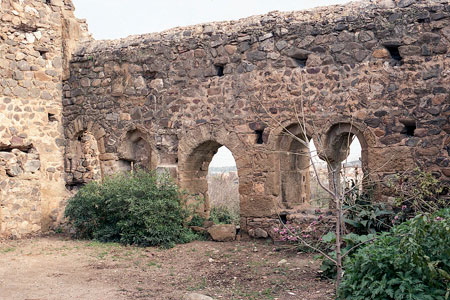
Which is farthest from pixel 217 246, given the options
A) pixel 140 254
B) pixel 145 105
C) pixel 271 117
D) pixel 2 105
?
pixel 2 105

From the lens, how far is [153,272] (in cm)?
812

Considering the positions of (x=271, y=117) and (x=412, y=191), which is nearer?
(x=412, y=191)

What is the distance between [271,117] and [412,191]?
2.80m

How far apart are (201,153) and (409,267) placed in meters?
6.29

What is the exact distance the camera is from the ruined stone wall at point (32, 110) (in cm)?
1077

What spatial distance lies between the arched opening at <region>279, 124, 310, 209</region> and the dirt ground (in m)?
1.06

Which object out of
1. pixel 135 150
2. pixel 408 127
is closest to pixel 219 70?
pixel 135 150

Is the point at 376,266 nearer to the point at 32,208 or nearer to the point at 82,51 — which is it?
the point at 32,208

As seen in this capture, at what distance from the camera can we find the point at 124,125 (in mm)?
11484

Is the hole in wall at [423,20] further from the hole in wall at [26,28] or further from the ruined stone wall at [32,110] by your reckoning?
the hole in wall at [26,28]

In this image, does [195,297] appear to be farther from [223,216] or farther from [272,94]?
[223,216]

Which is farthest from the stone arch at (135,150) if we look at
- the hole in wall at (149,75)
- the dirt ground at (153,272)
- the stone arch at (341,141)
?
the stone arch at (341,141)

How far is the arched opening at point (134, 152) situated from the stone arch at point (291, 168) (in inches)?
118

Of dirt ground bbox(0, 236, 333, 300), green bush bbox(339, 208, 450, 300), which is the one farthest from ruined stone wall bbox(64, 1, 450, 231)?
green bush bbox(339, 208, 450, 300)
